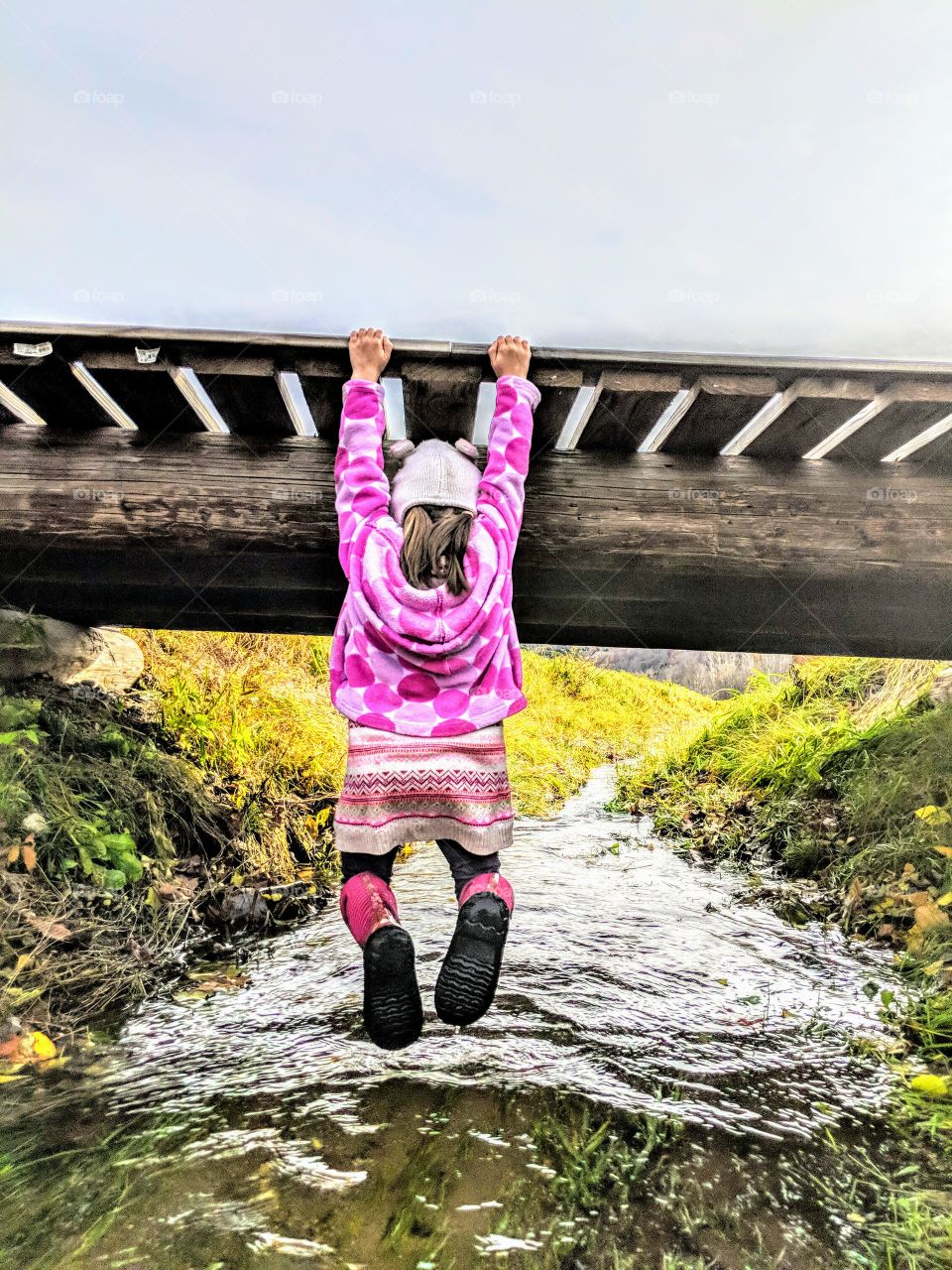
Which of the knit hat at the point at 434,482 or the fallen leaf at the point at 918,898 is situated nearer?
the knit hat at the point at 434,482

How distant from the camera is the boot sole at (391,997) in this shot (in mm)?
1970

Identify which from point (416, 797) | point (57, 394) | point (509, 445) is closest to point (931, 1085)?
point (416, 797)

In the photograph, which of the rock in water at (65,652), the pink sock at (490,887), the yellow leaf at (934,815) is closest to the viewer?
the pink sock at (490,887)

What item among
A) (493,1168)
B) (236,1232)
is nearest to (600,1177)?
(493,1168)

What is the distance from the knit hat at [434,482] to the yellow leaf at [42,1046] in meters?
2.10

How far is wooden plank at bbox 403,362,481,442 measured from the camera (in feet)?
9.36

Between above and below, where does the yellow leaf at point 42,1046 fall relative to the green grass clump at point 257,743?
below

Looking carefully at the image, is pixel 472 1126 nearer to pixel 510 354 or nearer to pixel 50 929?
pixel 50 929

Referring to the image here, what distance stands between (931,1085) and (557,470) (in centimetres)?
260

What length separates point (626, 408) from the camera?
3039 millimetres

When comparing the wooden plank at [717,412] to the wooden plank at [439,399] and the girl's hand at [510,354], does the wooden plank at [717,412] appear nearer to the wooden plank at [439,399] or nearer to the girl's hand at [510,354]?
the girl's hand at [510,354]

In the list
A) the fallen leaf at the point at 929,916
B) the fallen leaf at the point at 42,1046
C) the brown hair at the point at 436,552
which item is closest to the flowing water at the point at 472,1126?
the fallen leaf at the point at 42,1046

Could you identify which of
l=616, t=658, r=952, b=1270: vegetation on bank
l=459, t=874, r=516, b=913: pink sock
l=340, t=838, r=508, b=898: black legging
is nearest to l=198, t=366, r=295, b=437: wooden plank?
l=340, t=838, r=508, b=898: black legging

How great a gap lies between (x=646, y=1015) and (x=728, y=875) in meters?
2.52
